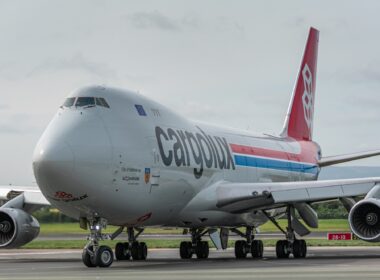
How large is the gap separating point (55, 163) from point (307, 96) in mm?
21196

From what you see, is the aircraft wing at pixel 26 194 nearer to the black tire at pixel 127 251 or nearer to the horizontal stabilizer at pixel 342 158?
the black tire at pixel 127 251

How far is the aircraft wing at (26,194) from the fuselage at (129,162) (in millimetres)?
4445

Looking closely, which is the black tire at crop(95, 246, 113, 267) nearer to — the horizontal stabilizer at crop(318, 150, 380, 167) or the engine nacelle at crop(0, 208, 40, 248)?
the engine nacelle at crop(0, 208, 40, 248)

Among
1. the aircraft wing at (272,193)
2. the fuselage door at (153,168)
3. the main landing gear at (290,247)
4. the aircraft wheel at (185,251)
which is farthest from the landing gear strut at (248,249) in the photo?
the fuselage door at (153,168)

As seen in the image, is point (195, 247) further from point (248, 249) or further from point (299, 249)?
point (299, 249)

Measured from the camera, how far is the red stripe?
32406 mm

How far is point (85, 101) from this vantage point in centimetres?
2412

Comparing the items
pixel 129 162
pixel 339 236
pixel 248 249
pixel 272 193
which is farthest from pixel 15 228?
pixel 339 236

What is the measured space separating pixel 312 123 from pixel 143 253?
1567cm

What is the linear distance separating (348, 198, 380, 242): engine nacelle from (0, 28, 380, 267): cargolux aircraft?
0.10 ft

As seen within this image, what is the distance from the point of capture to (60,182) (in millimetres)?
22375

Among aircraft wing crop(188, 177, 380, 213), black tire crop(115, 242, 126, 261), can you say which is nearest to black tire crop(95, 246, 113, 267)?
aircraft wing crop(188, 177, 380, 213)

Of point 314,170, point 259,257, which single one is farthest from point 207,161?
point 314,170

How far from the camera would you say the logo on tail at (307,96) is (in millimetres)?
40844
